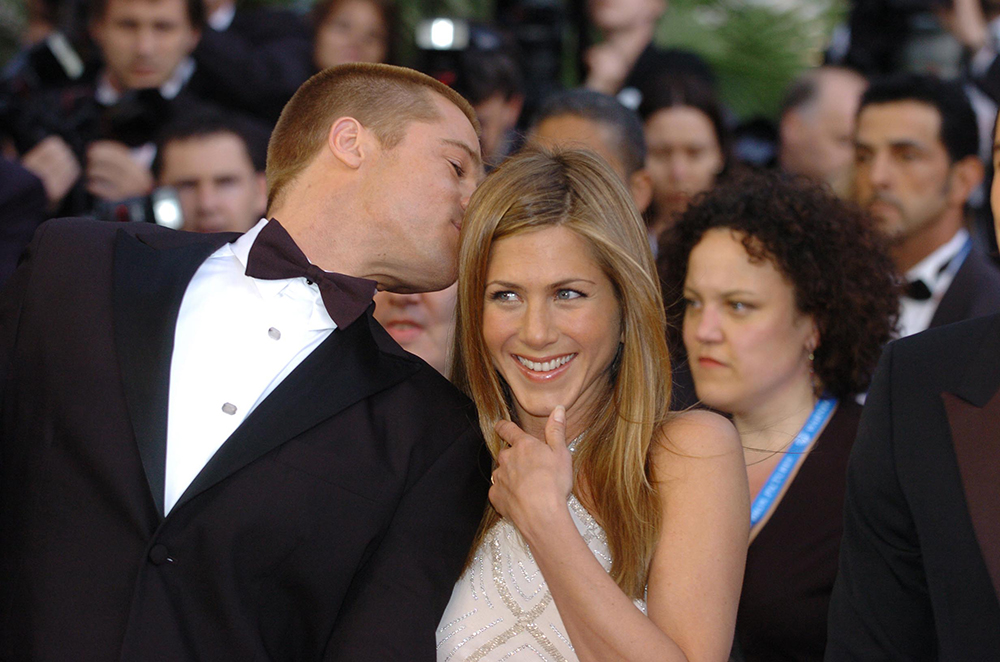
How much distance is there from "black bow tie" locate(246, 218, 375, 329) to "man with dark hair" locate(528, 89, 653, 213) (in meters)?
1.86

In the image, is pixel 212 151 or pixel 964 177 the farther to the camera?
pixel 212 151

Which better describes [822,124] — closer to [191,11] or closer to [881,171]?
[881,171]

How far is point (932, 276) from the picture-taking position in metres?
4.41

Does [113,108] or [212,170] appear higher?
[113,108]

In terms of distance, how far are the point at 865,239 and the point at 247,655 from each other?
215 cm

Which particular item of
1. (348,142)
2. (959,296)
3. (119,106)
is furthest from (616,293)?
(119,106)

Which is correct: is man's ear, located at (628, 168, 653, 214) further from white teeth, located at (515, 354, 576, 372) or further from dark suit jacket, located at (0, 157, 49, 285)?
dark suit jacket, located at (0, 157, 49, 285)

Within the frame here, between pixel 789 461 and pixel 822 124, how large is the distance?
120 inches

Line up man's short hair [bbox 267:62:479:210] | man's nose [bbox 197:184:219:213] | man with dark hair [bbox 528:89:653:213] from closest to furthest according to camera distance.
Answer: man's short hair [bbox 267:62:479:210]
man with dark hair [bbox 528:89:653:213]
man's nose [bbox 197:184:219:213]

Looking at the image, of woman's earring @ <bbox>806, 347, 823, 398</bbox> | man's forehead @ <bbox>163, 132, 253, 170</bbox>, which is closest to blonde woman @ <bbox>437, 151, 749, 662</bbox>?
woman's earring @ <bbox>806, 347, 823, 398</bbox>

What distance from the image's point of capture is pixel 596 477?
2.52m

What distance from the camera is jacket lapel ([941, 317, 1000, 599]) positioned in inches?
71.5

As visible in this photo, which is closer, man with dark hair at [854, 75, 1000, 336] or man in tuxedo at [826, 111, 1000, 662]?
man in tuxedo at [826, 111, 1000, 662]

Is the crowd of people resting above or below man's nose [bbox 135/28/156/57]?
below
